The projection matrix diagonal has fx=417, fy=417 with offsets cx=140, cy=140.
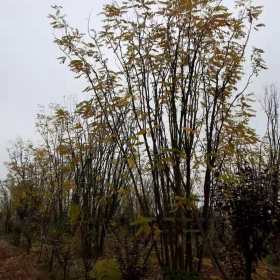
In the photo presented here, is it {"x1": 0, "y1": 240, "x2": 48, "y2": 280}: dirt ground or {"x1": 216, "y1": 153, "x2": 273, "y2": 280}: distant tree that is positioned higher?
{"x1": 216, "y1": 153, "x2": 273, "y2": 280}: distant tree

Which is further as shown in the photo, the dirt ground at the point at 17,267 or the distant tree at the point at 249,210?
the dirt ground at the point at 17,267

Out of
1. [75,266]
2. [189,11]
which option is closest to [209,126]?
[189,11]

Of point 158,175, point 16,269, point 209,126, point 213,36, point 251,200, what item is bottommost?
point 16,269

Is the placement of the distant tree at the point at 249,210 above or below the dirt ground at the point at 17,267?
above

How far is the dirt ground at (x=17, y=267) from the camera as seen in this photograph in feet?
33.9

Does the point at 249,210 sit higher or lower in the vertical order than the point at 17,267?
higher

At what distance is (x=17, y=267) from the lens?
37.9ft

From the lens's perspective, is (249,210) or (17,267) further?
(17,267)

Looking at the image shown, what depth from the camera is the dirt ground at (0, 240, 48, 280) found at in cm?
1034

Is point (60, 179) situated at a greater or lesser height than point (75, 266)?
greater

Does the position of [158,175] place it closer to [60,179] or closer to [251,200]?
[251,200]

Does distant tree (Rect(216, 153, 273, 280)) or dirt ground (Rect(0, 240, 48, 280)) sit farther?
dirt ground (Rect(0, 240, 48, 280))

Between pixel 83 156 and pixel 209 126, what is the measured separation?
388cm

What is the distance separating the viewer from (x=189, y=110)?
6828mm
